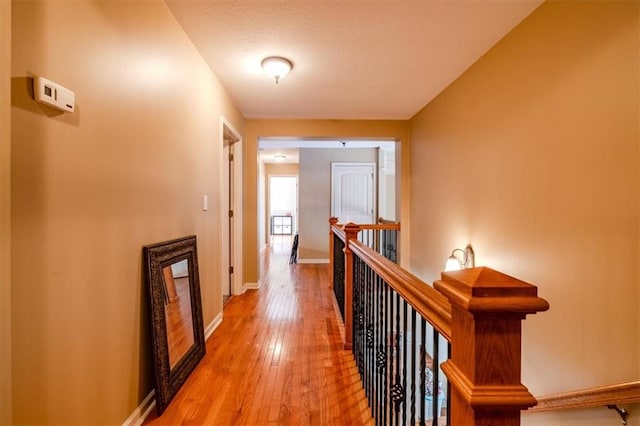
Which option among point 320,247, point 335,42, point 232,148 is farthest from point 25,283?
point 320,247

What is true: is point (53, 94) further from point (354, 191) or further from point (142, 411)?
point (354, 191)

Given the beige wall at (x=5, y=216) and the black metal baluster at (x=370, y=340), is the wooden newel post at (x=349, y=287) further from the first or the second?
the beige wall at (x=5, y=216)

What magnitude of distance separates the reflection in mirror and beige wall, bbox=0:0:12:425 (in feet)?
3.17

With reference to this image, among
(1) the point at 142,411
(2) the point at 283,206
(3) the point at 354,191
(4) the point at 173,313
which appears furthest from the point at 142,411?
(2) the point at 283,206

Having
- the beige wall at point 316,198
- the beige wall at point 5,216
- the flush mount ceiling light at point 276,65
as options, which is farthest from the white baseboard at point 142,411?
the beige wall at point 316,198

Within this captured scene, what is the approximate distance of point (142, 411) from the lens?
165 cm

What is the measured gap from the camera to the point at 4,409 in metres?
0.86

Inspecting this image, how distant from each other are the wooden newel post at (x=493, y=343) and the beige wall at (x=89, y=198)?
1281 millimetres

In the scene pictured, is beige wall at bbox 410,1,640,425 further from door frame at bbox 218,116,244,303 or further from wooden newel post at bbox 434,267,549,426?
door frame at bbox 218,116,244,303

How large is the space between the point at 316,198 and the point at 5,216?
5.74 metres

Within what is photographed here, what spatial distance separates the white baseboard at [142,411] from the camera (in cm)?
155

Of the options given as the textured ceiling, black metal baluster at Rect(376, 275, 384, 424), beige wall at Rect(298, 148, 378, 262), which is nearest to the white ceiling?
beige wall at Rect(298, 148, 378, 262)

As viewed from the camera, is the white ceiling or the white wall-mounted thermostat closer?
the white wall-mounted thermostat

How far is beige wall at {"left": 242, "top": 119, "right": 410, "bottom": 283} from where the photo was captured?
430 cm
